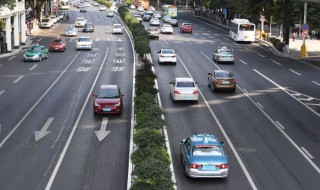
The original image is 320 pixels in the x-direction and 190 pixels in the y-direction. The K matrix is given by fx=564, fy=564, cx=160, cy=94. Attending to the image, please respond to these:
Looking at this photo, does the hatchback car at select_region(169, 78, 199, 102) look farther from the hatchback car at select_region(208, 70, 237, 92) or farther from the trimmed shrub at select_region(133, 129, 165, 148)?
the trimmed shrub at select_region(133, 129, 165, 148)

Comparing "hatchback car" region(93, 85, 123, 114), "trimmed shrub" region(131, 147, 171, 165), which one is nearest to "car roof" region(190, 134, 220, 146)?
"trimmed shrub" region(131, 147, 171, 165)

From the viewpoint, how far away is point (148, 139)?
21.2m

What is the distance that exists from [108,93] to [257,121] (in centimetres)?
895

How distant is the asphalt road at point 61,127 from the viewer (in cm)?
2219

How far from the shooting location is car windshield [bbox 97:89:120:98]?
3353cm

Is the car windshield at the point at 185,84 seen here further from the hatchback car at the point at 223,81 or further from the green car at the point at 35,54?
the green car at the point at 35,54

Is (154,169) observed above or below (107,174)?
above

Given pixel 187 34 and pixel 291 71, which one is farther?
pixel 187 34

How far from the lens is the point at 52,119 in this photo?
32188 millimetres

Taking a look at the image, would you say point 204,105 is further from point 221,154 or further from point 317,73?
point 317,73

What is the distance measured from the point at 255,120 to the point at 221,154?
11.3 meters

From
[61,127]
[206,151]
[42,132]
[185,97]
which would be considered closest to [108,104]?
[61,127]

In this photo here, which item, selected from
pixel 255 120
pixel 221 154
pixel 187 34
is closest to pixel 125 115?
pixel 255 120

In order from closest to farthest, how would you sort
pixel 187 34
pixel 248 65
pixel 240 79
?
pixel 240 79
pixel 248 65
pixel 187 34
